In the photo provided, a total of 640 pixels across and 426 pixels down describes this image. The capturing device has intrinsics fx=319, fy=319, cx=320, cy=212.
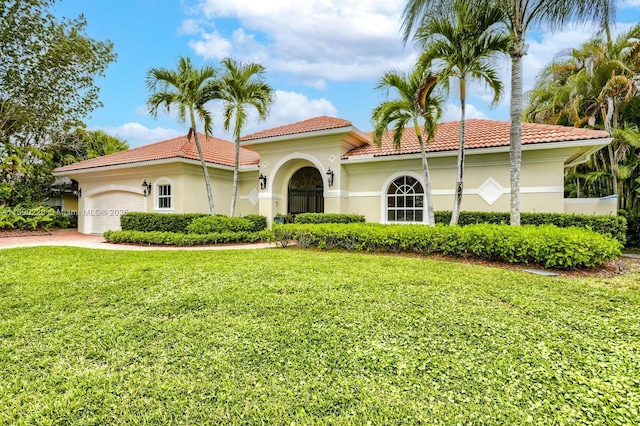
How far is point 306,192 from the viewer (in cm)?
1784

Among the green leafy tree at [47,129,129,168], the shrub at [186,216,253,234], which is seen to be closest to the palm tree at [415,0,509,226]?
the shrub at [186,216,253,234]

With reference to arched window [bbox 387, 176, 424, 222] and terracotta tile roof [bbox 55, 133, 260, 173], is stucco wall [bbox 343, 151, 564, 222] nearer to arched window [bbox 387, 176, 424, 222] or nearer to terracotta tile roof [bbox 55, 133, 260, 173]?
arched window [bbox 387, 176, 424, 222]

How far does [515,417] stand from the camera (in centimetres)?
254

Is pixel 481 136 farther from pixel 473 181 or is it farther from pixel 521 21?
pixel 521 21

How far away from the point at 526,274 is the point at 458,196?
4.50 m

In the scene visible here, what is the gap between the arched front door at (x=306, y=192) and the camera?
56.7ft

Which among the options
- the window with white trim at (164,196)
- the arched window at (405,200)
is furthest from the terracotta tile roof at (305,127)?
the window with white trim at (164,196)

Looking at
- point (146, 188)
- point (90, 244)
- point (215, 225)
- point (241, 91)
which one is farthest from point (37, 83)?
point (215, 225)

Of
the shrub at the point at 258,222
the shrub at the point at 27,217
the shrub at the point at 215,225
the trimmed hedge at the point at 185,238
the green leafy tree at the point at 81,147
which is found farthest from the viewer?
the green leafy tree at the point at 81,147

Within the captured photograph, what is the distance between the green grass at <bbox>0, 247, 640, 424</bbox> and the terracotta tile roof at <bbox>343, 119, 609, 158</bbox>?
261 inches

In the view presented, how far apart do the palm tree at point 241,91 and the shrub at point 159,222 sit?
14.1ft

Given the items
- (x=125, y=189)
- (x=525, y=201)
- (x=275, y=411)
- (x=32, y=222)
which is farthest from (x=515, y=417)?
(x=32, y=222)

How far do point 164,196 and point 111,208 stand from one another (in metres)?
4.35

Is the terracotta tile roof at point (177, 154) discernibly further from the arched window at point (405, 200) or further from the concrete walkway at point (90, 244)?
the arched window at point (405, 200)
